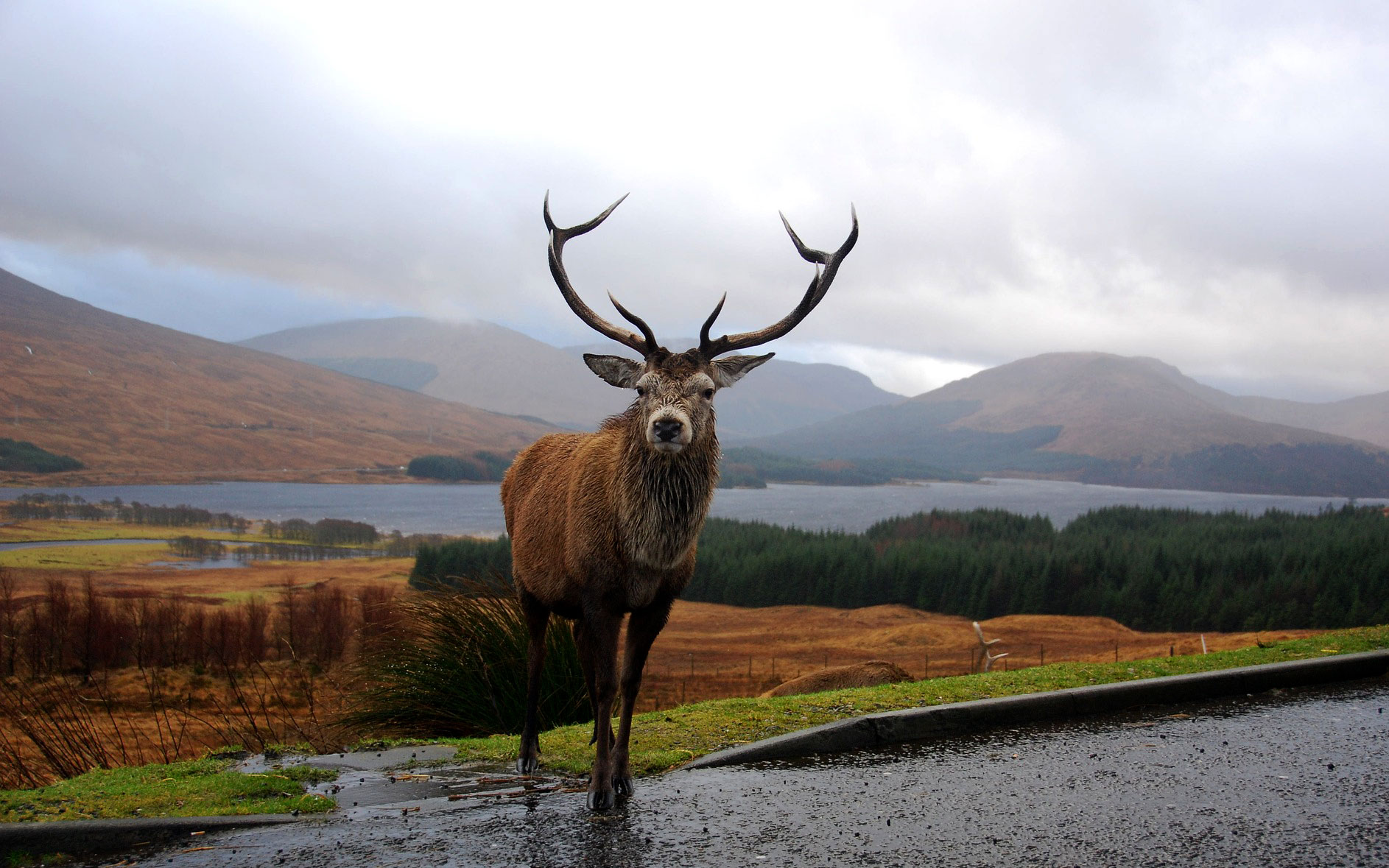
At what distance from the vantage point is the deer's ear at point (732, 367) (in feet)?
19.9

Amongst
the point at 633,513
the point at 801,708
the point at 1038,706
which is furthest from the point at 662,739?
the point at 1038,706

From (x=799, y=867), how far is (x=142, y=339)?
221 meters

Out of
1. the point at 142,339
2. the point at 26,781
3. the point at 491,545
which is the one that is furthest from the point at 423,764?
the point at 142,339

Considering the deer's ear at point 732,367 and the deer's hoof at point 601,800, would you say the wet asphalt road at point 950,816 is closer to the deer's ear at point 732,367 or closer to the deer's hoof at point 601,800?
the deer's hoof at point 601,800

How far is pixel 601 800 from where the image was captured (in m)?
5.21

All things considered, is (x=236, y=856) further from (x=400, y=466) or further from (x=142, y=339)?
(x=142, y=339)

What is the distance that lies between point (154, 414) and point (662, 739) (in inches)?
6332

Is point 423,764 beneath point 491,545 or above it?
above

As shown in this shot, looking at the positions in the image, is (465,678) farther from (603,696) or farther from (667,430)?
(667,430)

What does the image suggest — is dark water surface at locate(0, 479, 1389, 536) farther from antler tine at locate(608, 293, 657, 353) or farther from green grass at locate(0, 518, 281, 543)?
antler tine at locate(608, 293, 657, 353)

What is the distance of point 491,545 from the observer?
196 ft

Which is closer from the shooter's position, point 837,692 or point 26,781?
point 26,781

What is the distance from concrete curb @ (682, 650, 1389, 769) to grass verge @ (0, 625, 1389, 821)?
0.30 m

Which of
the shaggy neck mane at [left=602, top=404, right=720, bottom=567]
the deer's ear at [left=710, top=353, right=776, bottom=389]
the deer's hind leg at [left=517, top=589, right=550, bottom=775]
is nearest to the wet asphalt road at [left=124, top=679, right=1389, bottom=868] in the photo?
the deer's hind leg at [left=517, top=589, right=550, bottom=775]
